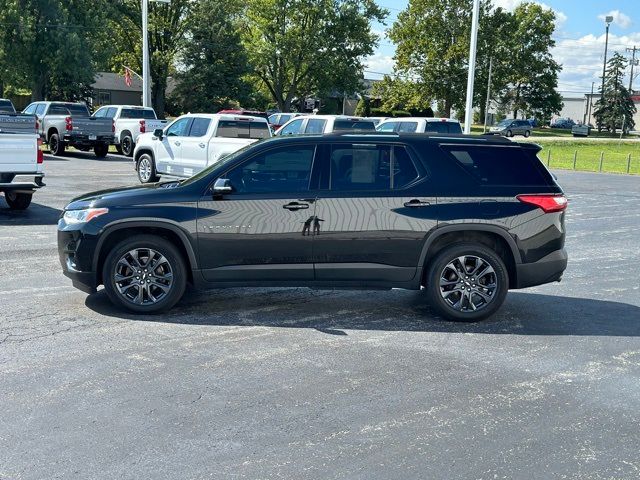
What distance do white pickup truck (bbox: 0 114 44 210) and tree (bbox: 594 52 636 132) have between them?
271 ft

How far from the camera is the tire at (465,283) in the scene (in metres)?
7.07

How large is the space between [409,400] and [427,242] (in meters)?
2.27

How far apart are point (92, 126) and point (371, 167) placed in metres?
22.1

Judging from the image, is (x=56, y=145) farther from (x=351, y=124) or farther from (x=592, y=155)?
(x=592, y=155)

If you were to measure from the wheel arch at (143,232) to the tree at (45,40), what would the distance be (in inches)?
1457

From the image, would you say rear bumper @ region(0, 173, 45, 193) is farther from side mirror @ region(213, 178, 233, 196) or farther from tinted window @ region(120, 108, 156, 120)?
tinted window @ region(120, 108, 156, 120)

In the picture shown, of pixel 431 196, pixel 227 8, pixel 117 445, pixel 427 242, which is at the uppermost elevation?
pixel 227 8

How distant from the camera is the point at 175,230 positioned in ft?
22.7

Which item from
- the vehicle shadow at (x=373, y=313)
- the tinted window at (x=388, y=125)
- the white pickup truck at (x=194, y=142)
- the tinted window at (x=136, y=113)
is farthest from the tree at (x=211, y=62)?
the vehicle shadow at (x=373, y=313)

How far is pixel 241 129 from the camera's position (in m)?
18.5

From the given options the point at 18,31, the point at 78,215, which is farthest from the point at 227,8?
the point at 78,215

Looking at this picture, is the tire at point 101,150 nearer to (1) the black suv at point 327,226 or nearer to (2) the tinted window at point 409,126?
(2) the tinted window at point 409,126

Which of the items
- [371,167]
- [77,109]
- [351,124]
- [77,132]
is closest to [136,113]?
[77,132]

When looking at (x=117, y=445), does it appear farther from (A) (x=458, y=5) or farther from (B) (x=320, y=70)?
(A) (x=458, y=5)
